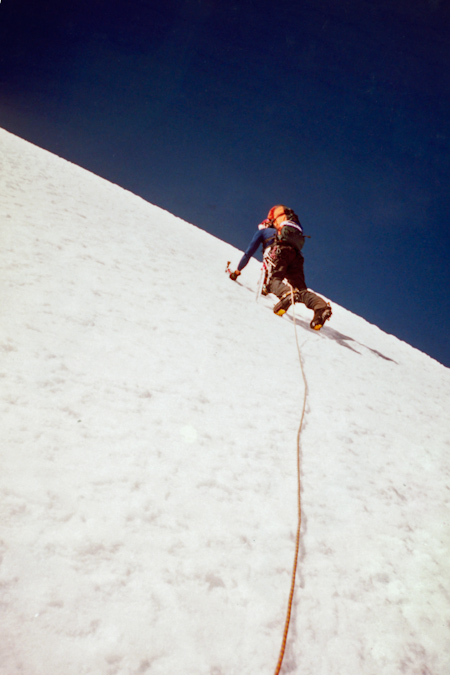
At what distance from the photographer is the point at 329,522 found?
5.62 feet

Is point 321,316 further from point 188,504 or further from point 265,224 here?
point 188,504

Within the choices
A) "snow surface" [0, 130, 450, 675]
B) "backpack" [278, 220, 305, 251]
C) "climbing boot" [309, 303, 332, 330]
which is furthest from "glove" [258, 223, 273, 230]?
"snow surface" [0, 130, 450, 675]

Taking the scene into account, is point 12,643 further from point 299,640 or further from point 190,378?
point 190,378

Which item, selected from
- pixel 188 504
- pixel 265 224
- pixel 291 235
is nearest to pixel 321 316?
pixel 291 235

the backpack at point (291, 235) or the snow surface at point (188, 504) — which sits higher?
the backpack at point (291, 235)

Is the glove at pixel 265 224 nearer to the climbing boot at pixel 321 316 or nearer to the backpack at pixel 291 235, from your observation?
the backpack at pixel 291 235

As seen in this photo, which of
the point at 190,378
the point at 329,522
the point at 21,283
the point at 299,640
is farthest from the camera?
the point at 21,283

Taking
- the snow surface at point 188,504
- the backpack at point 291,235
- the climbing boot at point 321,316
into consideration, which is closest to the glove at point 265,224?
the backpack at point 291,235

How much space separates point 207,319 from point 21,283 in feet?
6.51

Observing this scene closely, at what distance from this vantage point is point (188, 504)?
4.92ft

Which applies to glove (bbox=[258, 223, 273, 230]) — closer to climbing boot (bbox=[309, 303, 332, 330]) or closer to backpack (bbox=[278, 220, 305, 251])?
backpack (bbox=[278, 220, 305, 251])

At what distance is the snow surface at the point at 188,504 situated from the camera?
41.9 inches

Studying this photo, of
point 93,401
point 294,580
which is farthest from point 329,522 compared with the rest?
point 93,401

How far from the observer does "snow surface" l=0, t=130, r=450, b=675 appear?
1063 mm
